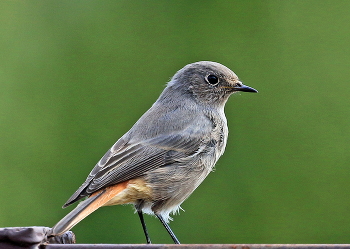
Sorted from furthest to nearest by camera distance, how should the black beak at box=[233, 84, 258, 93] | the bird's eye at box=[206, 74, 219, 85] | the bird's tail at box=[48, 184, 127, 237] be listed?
the bird's eye at box=[206, 74, 219, 85] < the black beak at box=[233, 84, 258, 93] < the bird's tail at box=[48, 184, 127, 237]

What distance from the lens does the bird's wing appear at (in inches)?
164

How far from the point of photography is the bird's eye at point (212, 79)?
209 inches

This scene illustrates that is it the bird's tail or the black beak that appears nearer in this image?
the bird's tail

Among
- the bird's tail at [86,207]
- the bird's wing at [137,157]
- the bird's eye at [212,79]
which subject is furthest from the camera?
the bird's eye at [212,79]

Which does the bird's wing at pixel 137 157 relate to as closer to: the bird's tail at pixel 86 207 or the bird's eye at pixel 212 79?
the bird's tail at pixel 86 207

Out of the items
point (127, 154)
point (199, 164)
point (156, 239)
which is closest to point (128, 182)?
point (127, 154)

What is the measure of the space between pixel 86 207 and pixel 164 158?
96 cm

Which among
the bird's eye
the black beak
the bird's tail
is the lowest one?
the bird's tail

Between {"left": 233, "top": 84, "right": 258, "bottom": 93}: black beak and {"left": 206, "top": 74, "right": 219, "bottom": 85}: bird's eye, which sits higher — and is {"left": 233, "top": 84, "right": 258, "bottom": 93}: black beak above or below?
below

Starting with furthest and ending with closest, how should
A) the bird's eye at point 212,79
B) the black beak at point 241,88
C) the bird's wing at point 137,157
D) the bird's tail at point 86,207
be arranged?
the bird's eye at point 212,79
the black beak at point 241,88
the bird's wing at point 137,157
the bird's tail at point 86,207

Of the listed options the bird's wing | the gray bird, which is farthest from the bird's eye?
the bird's wing

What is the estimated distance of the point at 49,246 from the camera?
2.51m

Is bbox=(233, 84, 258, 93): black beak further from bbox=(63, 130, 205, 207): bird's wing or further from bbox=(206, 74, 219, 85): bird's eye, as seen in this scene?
bbox=(63, 130, 205, 207): bird's wing

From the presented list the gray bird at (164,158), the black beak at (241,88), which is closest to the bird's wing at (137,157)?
the gray bird at (164,158)
